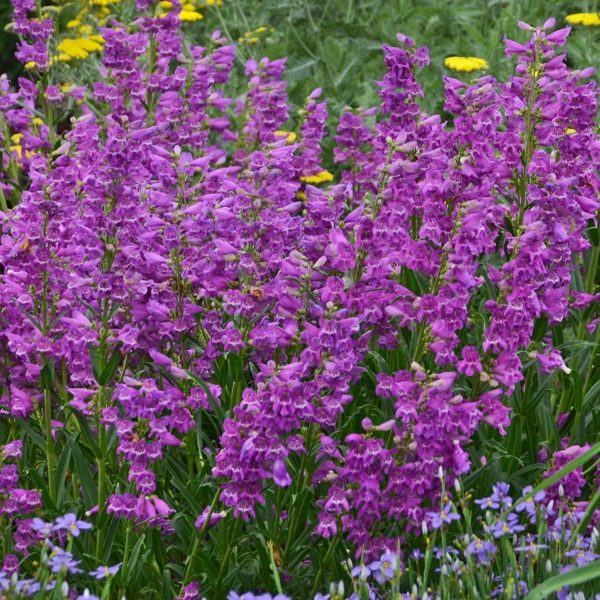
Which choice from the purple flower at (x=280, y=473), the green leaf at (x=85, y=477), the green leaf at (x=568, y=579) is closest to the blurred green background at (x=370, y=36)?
the green leaf at (x=85, y=477)

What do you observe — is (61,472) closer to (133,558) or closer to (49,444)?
(49,444)

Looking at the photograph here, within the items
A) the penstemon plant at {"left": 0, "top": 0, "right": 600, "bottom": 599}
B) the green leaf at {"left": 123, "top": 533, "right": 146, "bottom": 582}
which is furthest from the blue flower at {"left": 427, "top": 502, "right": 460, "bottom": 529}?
the green leaf at {"left": 123, "top": 533, "right": 146, "bottom": 582}

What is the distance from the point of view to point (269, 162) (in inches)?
159

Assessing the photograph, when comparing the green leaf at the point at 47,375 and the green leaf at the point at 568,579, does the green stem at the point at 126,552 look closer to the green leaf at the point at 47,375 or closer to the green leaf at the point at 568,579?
the green leaf at the point at 47,375

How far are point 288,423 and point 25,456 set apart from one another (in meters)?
1.54

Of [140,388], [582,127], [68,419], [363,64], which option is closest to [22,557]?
[68,419]

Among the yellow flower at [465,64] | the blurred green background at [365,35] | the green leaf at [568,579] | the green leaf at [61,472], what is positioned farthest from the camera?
the blurred green background at [365,35]

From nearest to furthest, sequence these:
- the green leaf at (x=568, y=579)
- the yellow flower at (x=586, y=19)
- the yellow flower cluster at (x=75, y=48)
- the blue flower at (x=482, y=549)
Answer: the green leaf at (x=568, y=579), the blue flower at (x=482, y=549), the yellow flower at (x=586, y=19), the yellow flower cluster at (x=75, y=48)

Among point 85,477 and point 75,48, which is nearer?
point 85,477

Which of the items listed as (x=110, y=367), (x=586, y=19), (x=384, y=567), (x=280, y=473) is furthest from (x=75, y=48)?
(x=384, y=567)

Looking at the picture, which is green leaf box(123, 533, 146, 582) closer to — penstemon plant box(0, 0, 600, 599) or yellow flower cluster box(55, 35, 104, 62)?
penstemon plant box(0, 0, 600, 599)

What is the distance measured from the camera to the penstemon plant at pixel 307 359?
3510 mm

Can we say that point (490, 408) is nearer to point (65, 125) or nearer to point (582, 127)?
point (582, 127)

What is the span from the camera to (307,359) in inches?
136
